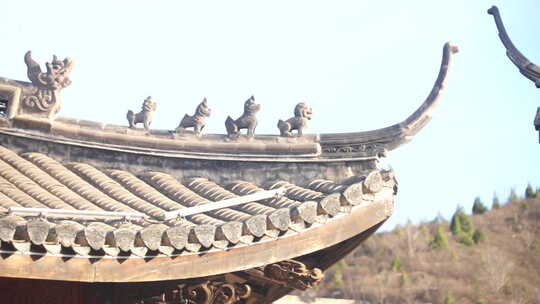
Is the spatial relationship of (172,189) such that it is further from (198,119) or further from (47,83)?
(47,83)

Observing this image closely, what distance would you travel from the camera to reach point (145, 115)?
30.3ft

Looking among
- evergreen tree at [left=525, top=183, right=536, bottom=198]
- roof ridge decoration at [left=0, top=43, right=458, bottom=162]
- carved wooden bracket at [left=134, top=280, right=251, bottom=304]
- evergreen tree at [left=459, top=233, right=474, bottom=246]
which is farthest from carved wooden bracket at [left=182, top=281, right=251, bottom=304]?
evergreen tree at [left=525, top=183, right=536, bottom=198]

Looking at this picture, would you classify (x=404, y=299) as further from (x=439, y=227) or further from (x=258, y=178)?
(x=258, y=178)

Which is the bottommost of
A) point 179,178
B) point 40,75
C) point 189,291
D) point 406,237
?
point 189,291

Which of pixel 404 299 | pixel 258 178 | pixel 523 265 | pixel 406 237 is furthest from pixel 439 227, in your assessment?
pixel 258 178

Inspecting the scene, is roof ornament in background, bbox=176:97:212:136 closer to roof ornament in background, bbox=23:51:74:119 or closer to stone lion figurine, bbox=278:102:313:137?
stone lion figurine, bbox=278:102:313:137

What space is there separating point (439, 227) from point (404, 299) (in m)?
10.9

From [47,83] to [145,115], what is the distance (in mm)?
958

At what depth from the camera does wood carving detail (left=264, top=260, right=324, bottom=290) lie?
7680mm

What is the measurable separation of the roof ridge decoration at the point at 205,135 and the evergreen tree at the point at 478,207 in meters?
55.3

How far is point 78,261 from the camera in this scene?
6590 mm

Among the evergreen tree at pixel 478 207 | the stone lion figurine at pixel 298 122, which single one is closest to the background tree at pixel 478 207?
the evergreen tree at pixel 478 207

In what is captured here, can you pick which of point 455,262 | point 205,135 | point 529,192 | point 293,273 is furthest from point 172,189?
point 529,192

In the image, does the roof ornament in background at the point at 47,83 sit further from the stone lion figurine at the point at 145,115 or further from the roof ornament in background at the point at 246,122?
the roof ornament in background at the point at 246,122
